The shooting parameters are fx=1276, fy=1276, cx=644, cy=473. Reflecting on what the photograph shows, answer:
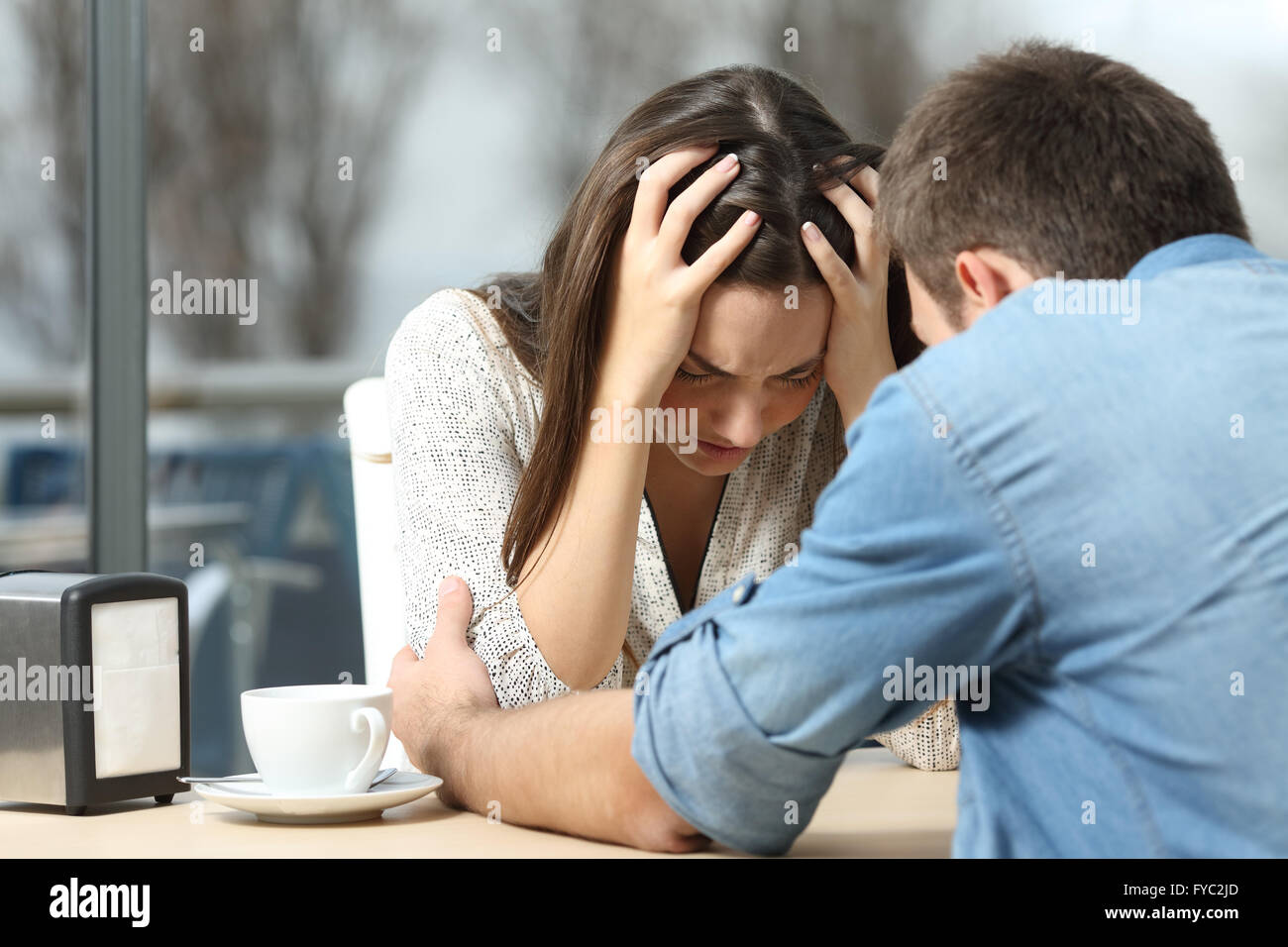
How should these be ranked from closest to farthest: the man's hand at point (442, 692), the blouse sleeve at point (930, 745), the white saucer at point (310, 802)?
the white saucer at point (310, 802) < the man's hand at point (442, 692) < the blouse sleeve at point (930, 745)

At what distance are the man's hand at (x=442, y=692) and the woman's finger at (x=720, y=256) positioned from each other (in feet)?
1.22

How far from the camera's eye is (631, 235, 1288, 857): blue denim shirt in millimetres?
637

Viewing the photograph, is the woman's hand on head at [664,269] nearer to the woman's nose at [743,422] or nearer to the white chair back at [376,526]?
the woman's nose at [743,422]

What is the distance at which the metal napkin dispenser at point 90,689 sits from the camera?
91 cm

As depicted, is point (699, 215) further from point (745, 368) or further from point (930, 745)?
point (930, 745)

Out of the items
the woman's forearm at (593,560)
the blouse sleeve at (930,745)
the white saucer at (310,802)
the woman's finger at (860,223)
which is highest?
the woman's finger at (860,223)

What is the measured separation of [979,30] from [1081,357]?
8.09ft

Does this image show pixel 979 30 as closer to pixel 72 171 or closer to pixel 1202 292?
pixel 72 171

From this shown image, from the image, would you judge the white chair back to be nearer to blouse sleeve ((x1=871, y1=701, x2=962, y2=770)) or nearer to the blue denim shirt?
blouse sleeve ((x1=871, y1=701, x2=962, y2=770))

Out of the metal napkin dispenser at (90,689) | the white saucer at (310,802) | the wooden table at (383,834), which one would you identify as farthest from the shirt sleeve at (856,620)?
the metal napkin dispenser at (90,689)

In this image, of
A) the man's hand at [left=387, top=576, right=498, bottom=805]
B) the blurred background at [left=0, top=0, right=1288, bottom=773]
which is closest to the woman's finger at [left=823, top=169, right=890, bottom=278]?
the man's hand at [left=387, top=576, right=498, bottom=805]

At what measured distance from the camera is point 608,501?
1293 millimetres

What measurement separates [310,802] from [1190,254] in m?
0.65
